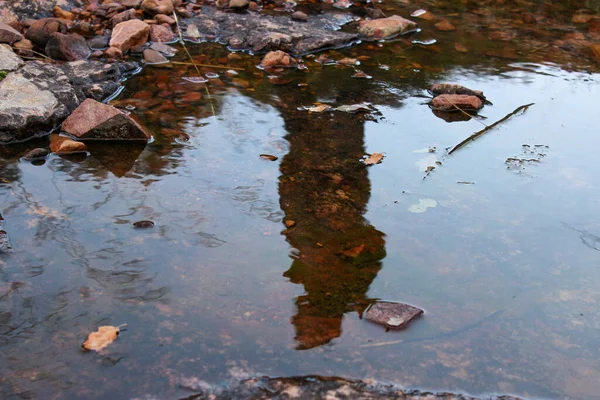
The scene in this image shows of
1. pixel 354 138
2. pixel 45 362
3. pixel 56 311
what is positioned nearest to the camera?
pixel 45 362

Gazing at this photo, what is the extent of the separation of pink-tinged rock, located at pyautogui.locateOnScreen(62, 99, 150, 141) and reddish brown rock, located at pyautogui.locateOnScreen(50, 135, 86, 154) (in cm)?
13

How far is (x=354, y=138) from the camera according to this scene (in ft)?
12.9

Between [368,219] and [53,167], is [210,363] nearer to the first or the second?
[368,219]

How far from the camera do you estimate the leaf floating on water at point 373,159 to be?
3.59 m

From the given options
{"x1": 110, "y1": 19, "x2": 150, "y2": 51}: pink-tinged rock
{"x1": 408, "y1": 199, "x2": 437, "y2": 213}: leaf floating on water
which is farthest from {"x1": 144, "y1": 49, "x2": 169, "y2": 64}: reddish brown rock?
{"x1": 408, "y1": 199, "x2": 437, "y2": 213}: leaf floating on water

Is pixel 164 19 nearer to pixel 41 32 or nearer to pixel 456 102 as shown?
pixel 41 32

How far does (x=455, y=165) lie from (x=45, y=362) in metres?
2.61

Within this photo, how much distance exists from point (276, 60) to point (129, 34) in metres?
1.41

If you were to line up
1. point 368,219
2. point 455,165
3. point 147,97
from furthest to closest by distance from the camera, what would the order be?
point 147,97 → point 455,165 → point 368,219

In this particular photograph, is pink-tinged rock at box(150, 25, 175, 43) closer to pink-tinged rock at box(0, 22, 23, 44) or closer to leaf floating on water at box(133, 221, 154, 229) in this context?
pink-tinged rock at box(0, 22, 23, 44)

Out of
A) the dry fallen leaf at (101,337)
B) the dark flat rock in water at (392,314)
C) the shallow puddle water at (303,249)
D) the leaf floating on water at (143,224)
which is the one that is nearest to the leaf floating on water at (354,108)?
the shallow puddle water at (303,249)

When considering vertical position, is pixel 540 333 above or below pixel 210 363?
below

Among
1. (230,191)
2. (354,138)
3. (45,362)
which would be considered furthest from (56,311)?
(354,138)

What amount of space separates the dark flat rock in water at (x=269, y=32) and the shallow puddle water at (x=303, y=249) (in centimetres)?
120
